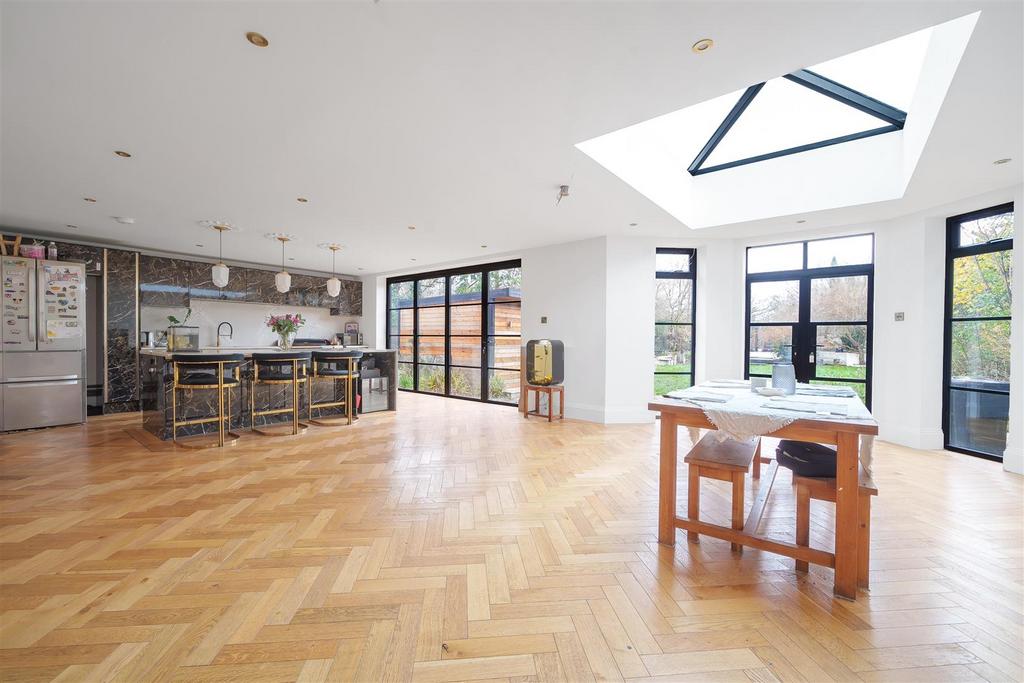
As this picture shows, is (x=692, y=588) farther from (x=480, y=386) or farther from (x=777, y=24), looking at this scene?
(x=480, y=386)

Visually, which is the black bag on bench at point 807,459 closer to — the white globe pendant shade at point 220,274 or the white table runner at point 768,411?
the white table runner at point 768,411

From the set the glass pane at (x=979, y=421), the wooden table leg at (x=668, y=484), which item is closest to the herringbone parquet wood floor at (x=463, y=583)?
the wooden table leg at (x=668, y=484)

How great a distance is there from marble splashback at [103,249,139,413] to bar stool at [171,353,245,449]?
2257 mm

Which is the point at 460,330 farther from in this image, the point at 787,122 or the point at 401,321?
the point at 787,122

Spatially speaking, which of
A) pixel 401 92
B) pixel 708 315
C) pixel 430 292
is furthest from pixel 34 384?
pixel 708 315

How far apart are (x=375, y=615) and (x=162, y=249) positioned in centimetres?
697

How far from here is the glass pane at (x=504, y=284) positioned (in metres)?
6.75

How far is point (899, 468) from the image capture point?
3.55 meters

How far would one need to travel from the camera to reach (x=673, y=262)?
5777 mm

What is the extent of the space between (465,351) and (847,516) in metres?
6.11

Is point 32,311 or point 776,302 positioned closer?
point 32,311

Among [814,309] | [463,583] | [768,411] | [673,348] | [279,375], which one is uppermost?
[814,309]

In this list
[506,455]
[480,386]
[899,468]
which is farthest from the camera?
[480,386]

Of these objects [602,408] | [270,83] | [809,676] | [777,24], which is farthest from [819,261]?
[270,83]
